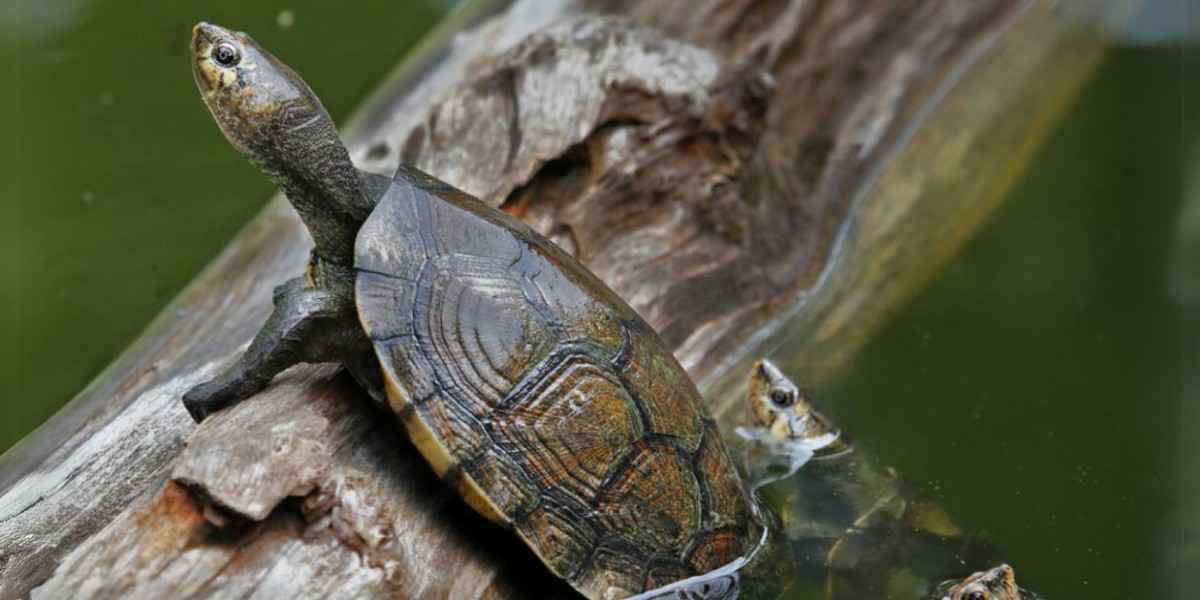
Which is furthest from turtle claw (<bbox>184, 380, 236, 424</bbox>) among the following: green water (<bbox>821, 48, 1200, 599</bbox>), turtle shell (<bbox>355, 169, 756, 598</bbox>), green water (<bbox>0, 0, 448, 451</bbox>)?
green water (<bbox>821, 48, 1200, 599</bbox>)

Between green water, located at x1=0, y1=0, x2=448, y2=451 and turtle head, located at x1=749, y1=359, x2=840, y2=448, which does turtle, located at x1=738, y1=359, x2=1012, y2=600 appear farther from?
green water, located at x1=0, y1=0, x2=448, y2=451

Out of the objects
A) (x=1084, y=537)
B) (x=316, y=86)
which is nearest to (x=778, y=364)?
(x=1084, y=537)

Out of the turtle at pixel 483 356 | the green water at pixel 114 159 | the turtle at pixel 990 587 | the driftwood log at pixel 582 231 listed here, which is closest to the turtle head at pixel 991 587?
the turtle at pixel 990 587

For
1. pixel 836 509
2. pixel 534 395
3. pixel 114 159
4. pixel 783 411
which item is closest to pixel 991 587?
pixel 836 509

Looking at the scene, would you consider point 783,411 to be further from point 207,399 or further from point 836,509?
point 207,399

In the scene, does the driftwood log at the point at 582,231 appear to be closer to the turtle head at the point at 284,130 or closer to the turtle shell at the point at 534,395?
the turtle shell at the point at 534,395

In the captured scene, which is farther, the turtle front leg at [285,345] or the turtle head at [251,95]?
the turtle head at [251,95]
